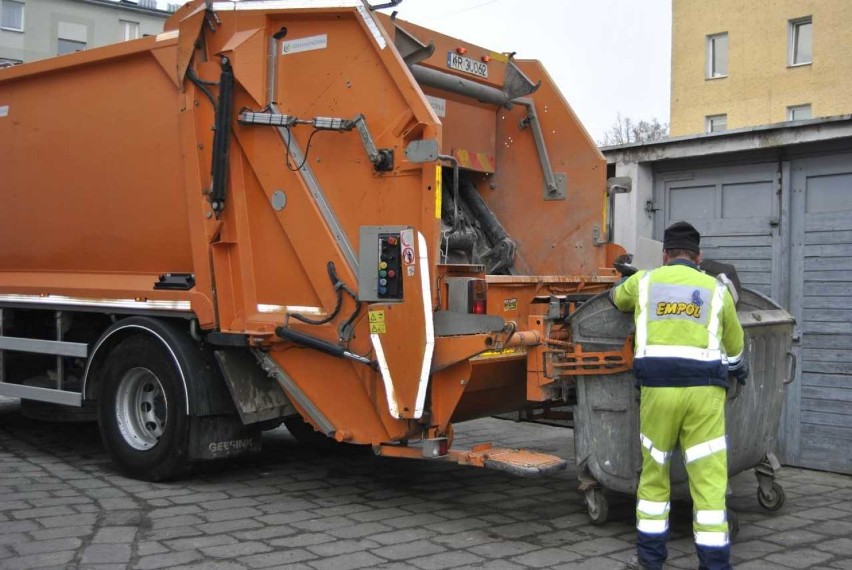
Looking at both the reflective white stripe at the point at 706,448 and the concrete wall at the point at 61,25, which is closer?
the reflective white stripe at the point at 706,448

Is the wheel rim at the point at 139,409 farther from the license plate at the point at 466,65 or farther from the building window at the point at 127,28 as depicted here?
the building window at the point at 127,28

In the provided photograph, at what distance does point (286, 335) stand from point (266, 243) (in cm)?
59

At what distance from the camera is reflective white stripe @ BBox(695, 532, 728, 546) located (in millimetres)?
3775

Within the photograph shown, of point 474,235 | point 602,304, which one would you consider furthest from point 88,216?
point 602,304

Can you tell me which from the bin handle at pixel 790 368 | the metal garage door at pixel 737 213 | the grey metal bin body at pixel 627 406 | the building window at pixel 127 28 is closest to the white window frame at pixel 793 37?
the metal garage door at pixel 737 213

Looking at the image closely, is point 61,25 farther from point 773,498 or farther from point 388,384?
point 773,498

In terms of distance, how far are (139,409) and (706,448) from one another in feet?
12.3

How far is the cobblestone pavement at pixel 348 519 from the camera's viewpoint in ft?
13.9

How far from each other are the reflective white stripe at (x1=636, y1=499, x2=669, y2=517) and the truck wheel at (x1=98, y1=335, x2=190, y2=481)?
9.32 ft

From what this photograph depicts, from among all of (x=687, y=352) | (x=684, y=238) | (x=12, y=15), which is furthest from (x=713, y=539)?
(x=12, y=15)

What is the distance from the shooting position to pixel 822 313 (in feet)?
21.7

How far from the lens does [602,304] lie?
15.3 feet

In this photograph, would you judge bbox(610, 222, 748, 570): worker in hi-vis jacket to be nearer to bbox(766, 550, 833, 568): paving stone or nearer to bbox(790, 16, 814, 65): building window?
bbox(766, 550, 833, 568): paving stone

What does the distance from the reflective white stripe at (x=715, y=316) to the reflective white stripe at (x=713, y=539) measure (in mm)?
801
